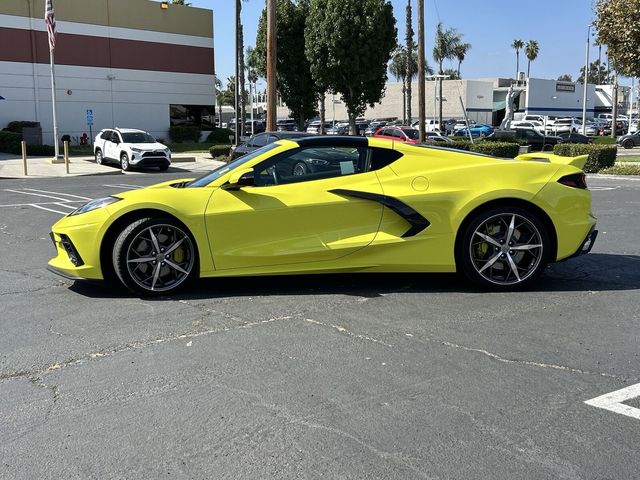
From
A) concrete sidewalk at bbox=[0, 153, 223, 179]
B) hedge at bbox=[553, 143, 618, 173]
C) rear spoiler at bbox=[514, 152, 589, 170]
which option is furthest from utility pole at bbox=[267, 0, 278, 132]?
rear spoiler at bbox=[514, 152, 589, 170]

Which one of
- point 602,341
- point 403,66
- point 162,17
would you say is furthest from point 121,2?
point 403,66

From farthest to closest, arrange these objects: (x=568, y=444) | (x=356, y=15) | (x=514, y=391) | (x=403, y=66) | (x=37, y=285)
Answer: (x=403, y=66) < (x=356, y=15) < (x=37, y=285) < (x=514, y=391) < (x=568, y=444)

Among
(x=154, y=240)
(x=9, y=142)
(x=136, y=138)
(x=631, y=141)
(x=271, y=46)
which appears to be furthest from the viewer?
(x=631, y=141)

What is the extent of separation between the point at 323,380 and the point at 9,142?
34.1 metres

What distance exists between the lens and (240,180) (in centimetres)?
561

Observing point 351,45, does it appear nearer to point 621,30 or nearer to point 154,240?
point 621,30

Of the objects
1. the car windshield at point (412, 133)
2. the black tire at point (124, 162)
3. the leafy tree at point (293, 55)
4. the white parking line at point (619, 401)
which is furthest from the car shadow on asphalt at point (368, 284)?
the leafy tree at point (293, 55)

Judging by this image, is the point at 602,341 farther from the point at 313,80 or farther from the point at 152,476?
the point at 313,80

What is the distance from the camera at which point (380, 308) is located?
17.5ft

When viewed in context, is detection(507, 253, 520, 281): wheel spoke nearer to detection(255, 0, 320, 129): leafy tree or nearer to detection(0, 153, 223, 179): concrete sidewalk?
detection(0, 153, 223, 179): concrete sidewalk

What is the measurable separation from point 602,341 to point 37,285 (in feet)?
16.9

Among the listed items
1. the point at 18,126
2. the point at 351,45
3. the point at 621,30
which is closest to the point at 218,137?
the point at 351,45

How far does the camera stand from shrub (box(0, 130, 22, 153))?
33.2 meters

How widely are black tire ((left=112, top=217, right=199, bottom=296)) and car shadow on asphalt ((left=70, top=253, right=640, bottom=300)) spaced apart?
161 millimetres
